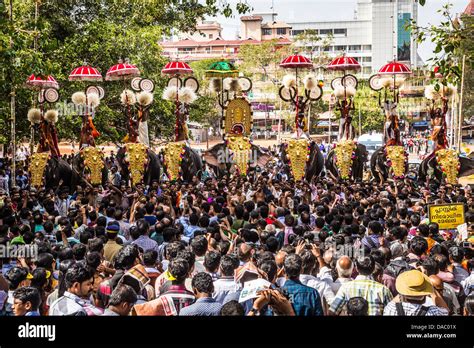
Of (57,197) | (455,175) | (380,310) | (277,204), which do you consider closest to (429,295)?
(380,310)

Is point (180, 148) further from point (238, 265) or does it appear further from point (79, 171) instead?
point (238, 265)

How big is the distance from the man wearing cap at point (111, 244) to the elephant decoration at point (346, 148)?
29.5 ft

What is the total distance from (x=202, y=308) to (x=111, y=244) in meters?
2.64

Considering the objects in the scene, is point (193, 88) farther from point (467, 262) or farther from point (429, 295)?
point (429, 295)

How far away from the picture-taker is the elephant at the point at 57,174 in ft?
48.4

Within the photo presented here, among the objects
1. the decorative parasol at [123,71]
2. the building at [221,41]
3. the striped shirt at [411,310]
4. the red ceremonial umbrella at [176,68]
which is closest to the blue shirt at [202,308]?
the striped shirt at [411,310]

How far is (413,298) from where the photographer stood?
16.4ft

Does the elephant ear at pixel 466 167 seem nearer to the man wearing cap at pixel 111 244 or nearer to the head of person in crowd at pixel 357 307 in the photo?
Result: the man wearing cap at pixel 111 244

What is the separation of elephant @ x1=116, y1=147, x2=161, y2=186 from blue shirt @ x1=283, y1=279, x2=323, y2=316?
10.3 metres

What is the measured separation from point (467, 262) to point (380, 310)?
1632mm

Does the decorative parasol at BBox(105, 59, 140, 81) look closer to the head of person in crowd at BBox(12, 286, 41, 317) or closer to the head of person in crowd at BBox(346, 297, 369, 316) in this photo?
the head of person in crowd at BBox(12, 286, 41, 317)

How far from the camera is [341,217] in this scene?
855 cm

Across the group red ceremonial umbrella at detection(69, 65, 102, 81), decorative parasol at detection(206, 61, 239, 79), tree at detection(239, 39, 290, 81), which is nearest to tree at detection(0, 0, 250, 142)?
red ceremonial umbrella at detection(69, 65, 102, 81)

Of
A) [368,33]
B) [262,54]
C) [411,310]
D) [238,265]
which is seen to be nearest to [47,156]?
[238,265]
